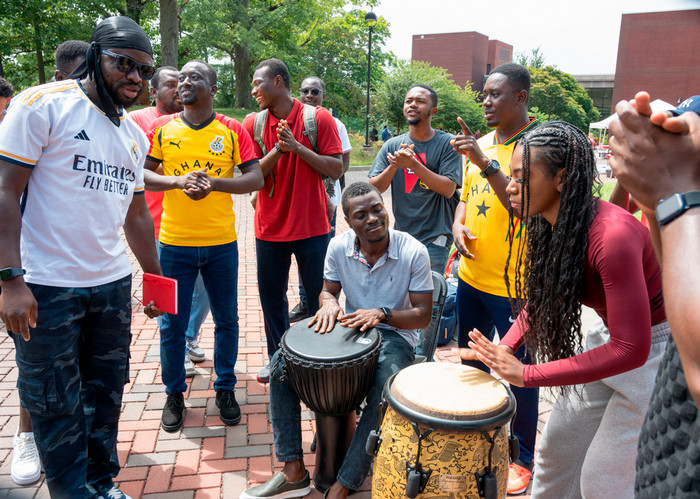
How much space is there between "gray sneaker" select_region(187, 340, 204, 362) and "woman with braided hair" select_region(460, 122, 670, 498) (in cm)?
259

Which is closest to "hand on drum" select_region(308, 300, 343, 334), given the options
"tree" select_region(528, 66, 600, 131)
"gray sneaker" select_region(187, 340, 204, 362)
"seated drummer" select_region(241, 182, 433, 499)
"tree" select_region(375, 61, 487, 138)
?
"seated drummer" select_region(241, 182, 433, 499)

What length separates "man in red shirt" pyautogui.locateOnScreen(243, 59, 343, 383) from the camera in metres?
3.51

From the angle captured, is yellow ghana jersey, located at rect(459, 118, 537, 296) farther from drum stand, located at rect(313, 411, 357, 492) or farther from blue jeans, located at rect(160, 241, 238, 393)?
blue jeans, located at rect(160, 241, 238, 393)

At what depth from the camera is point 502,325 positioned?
2.82 m

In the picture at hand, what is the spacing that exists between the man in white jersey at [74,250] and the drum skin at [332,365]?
2.80ft

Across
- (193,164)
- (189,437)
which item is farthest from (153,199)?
(189,437)

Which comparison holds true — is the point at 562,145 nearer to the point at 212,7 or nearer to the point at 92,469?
the point at 92,469

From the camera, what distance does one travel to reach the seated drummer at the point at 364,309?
2543 millimetres

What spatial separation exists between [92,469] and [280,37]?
25344mm

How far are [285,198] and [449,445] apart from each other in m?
2.17

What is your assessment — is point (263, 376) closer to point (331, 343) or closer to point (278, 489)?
point (278, 489)

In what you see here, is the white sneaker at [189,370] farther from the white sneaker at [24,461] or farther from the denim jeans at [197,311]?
the white sneaker at [24,461]

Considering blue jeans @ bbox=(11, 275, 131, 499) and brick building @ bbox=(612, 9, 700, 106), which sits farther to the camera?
brick building @ bbox=(612, 9, 700, 106)

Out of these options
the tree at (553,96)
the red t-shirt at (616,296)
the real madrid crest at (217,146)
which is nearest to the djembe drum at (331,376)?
the red t-shirt at (616,296)
